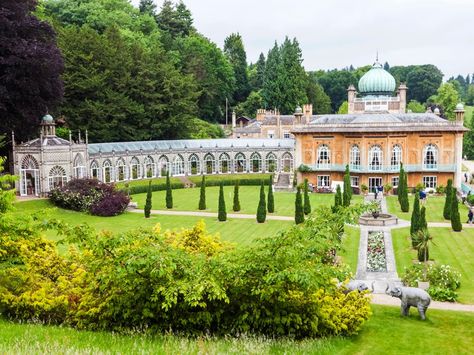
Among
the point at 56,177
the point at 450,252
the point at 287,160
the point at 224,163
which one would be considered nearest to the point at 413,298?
the point at 450,252

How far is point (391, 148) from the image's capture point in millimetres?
52062

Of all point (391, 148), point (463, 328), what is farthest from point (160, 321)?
point (391, 148)

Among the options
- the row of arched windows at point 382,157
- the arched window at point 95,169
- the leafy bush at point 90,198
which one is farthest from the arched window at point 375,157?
the arched window at point 95,169

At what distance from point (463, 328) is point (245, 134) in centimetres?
6297

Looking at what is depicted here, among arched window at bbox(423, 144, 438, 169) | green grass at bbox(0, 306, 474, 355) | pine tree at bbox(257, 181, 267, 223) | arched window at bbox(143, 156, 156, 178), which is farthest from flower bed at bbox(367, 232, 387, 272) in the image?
arched window at bbox(143, 156, 156, 178)

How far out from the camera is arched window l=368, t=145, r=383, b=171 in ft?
171

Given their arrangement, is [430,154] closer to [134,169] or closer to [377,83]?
[377,83]

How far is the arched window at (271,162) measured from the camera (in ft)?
205

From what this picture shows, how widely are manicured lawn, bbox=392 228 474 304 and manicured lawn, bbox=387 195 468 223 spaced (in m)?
4.45

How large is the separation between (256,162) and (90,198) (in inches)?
1020

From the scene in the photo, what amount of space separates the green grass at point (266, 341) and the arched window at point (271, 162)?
146 ft

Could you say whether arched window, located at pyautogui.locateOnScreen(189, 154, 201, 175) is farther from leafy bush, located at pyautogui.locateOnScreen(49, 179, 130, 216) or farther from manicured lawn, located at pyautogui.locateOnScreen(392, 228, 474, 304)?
manicured lawn, located at pyautogui.locateOnScreen(392, 228, 474, 304)

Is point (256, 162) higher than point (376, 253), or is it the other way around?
point (256, 162)

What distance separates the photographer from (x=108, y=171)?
53375 mm
